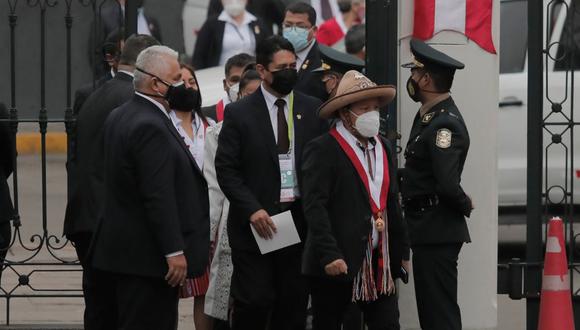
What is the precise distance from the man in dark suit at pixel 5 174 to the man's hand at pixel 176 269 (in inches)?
82.5

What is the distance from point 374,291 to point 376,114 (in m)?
0.89

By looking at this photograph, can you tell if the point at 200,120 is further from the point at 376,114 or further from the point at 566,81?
the point at 566,81

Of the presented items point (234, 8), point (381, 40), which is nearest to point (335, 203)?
point (381, 40)

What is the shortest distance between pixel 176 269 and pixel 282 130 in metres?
1.31

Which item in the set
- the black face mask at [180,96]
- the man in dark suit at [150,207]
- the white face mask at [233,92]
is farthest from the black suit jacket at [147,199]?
the white face mask at [233,92]

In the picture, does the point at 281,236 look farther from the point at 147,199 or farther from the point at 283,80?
the point at 147,199

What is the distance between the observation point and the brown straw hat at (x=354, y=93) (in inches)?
305

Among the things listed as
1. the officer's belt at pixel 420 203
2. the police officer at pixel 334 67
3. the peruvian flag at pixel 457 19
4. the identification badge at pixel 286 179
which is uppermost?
the peruvian flag at pixel 457 19

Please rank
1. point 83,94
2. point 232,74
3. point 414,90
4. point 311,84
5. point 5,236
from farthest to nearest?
point 232,74, point 311,84, point 83,94, point 5,236, point 414,90

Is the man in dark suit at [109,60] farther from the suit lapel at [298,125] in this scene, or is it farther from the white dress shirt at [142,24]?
the white dress shirt at [142,24]

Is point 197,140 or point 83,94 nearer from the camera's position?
point 197,140

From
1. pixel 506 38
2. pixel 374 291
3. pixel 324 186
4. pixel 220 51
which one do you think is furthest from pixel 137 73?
pixel 220 51

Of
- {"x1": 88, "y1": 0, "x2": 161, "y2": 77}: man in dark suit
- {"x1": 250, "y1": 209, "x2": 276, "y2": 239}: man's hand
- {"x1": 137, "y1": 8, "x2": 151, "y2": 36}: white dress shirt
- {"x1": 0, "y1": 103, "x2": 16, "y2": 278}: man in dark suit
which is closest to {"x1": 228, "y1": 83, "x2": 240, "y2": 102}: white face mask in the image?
{"x1": 88, "y1": 0, "x2": 161, "y2": 77}: man in dark suit

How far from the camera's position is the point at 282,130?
322 inches
